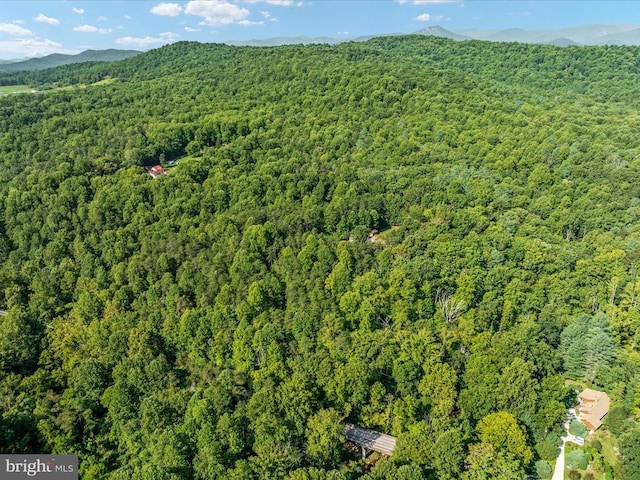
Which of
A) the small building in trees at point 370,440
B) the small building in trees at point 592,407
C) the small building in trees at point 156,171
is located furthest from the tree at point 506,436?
the small building in trees at point 156,171

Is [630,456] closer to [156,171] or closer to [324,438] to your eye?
[324,438]

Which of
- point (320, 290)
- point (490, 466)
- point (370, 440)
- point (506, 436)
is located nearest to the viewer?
point (490, 466)

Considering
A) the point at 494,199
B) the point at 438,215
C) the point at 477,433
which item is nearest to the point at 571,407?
the point at 477,433

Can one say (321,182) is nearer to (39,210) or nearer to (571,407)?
(39,210)

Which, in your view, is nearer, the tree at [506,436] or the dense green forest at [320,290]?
the tree at [506,436]

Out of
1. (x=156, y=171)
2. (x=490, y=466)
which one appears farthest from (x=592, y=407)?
(x=156, y=171)

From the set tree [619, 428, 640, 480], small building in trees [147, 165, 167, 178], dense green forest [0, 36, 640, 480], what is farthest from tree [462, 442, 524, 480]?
small building in trees [147, 165, 167, 178]

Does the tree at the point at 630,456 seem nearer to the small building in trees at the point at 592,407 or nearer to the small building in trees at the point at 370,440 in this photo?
the small building in trees at the point at 592,407
